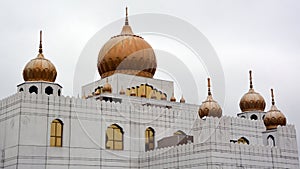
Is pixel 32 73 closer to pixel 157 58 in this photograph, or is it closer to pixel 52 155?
pixel 52 155

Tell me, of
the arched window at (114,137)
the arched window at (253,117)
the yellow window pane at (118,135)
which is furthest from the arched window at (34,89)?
the arched window at (253,117)

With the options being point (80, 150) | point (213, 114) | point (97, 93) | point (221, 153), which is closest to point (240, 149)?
point (221, 153)

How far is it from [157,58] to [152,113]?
Answer: 20.6 ft

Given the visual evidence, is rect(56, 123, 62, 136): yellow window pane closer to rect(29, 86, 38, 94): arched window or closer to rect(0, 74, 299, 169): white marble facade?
rect(0, 74, 299, 169): white marble facade

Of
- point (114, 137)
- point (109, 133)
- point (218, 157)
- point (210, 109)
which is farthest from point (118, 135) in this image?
→ point (218, 157)

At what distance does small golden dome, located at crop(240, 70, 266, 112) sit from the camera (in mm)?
37906

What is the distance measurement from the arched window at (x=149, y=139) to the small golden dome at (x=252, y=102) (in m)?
9.69

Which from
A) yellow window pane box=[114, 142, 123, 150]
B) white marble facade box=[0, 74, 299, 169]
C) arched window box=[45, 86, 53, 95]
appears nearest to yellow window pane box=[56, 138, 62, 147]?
white marble facade box=[0, 74, 299, 169]

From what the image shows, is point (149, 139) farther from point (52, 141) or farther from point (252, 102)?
point (252, 102)

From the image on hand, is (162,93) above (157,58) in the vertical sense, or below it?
below

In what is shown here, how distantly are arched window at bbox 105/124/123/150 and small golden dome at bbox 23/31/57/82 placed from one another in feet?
16.0

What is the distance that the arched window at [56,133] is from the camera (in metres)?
28.4

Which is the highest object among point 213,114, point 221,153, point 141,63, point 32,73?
point 141,63

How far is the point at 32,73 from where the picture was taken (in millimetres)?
29281
